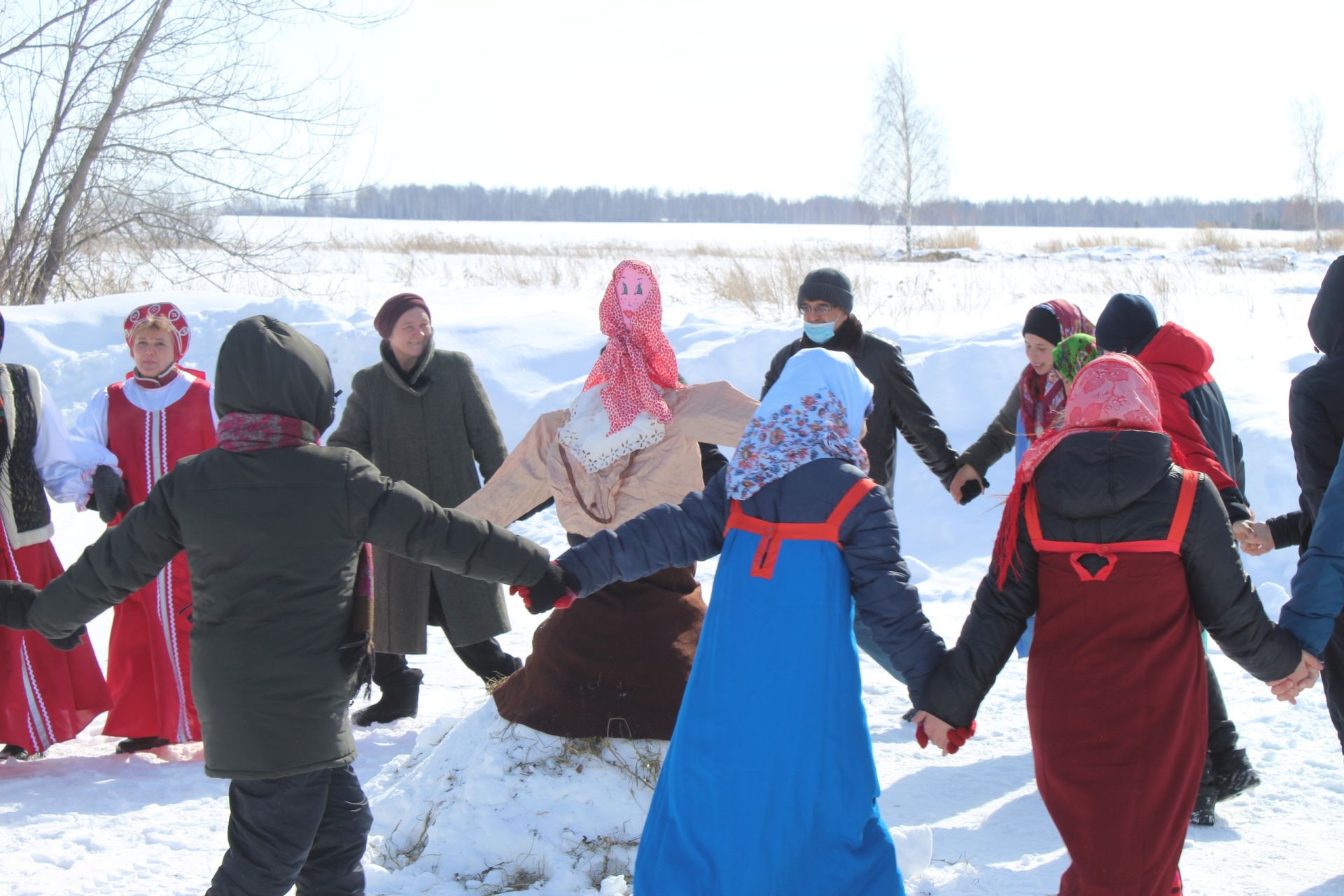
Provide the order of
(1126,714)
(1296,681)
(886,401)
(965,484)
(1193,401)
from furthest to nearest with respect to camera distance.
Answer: (965,484) < (886,401) < (1193,401) < (1296,681) < (1126,714)

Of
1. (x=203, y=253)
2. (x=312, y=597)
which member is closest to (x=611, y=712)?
(x=312, y=597)

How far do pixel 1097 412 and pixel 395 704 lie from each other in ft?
11.5

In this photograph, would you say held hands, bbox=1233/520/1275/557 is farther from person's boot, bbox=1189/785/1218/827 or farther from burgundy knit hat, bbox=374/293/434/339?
burgundy knit hat, bbox=374/293/434/339

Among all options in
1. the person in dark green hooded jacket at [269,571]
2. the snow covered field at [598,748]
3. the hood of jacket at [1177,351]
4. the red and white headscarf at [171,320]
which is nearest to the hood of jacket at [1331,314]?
the hood of jacket at [1177,351]

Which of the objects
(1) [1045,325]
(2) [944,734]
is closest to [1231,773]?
(2) [944,734]

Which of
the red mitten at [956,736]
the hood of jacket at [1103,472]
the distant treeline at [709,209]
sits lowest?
the red mitten at [956,736]

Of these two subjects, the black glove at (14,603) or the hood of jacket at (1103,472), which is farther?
the black glove at (14,603)

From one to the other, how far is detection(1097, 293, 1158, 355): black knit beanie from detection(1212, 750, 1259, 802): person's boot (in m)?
1.43

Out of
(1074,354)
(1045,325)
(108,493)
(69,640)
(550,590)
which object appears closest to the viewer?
(550,590)

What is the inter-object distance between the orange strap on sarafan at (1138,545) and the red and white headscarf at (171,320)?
3635mm

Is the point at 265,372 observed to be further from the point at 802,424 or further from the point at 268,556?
the point at 802,424

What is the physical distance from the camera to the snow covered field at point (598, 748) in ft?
11.2

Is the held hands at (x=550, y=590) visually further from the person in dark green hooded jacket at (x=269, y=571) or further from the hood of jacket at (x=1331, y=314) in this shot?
the hood of jacket at (x=1331, y=314)

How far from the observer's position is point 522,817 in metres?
3.40
